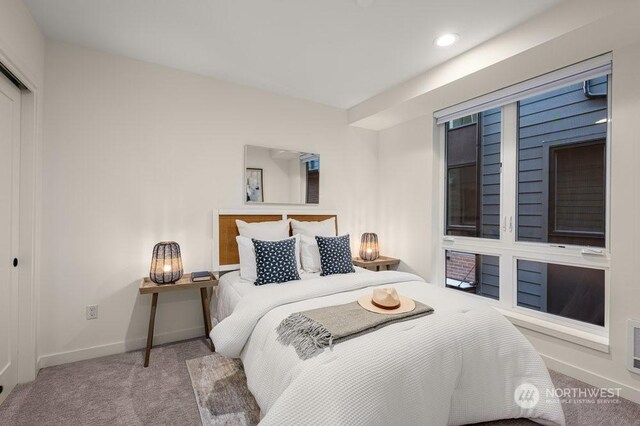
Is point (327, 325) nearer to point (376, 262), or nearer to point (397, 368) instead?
point (397, 368)

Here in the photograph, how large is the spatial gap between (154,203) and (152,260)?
1.73 feet

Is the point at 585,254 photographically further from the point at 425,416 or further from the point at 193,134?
the point at 193,134

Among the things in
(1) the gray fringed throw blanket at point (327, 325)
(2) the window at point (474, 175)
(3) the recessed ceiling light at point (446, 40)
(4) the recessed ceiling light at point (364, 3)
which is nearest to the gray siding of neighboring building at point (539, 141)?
(2) the window at point (474, 175)

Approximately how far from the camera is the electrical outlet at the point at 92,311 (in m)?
2.50

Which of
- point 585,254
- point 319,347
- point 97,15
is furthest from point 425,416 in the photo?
point 97,15

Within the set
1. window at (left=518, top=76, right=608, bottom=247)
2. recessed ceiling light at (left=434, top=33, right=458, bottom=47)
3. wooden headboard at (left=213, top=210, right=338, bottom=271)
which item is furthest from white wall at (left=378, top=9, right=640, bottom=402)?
wooden headboard at (left=213, top=210, right=338, bottom=271)

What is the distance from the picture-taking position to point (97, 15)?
208 cm

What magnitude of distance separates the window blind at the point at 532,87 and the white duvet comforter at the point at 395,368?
1.95 m

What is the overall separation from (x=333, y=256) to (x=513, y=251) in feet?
5.47

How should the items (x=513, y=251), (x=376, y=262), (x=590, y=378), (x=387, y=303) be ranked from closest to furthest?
(x=387, y=303) → (x=590, y=378) → (x=513, y=251) → (x=376, y=262)

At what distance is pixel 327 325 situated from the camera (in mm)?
1571

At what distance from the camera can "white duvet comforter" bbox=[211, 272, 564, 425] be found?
4.00 feet

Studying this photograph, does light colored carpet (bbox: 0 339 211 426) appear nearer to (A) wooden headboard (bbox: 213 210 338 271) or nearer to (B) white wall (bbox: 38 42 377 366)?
(B) white wall (bbox: 38 42 377 366)

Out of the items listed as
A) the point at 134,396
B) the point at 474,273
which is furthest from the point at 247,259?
the point at 474,273
